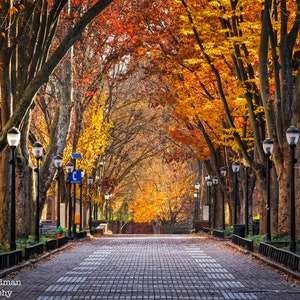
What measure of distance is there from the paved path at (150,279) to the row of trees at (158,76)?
164 inches

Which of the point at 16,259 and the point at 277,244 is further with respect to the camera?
the point at 277,244

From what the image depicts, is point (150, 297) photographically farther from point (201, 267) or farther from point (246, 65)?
point (246, 65)

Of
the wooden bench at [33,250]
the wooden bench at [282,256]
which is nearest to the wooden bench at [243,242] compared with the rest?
the wooden bench at [282,256]

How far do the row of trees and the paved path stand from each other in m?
4.17

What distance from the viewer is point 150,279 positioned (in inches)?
712

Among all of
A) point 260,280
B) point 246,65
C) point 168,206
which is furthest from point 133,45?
point 168,206

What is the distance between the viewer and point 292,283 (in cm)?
1714

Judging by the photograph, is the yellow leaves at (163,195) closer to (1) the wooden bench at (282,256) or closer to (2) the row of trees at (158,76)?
(2) the row of trees at (158,76)

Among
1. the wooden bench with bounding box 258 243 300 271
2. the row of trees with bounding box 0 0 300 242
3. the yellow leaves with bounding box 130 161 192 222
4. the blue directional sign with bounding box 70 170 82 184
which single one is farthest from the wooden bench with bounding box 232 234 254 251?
the yellow leaves with bounding box 130 161 192 222

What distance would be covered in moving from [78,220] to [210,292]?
31404mm

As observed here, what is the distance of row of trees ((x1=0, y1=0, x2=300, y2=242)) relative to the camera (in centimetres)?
2459

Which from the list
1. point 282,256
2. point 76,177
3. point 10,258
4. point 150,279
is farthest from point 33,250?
point 76,177

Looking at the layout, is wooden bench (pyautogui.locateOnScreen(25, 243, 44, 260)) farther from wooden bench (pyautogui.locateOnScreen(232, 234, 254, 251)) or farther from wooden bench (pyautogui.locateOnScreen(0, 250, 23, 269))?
wooden bench (pyautogui.locateOnScreen(232, 234, 254, 251))

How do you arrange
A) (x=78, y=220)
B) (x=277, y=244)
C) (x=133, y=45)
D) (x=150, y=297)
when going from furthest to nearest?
1. (x=78, y=220)
2. (x=133, y=45)
3. (x=277, y=244)
4. (x=150, y=297)
